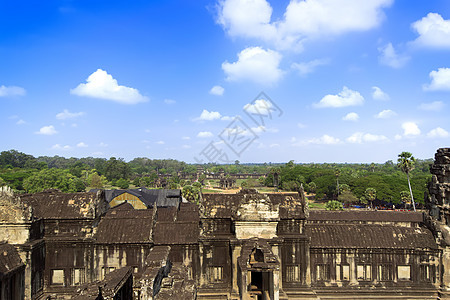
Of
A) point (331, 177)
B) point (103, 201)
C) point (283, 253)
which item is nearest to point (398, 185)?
point (331, 177)

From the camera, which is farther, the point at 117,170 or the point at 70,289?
the point at 117,170

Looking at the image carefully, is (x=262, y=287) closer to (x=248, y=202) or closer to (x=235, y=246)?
(x=235, y=246)

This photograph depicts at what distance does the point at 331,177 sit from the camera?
270 ft

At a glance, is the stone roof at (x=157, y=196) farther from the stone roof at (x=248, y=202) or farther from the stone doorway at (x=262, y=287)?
the stone doorway at (x=262, y=287)

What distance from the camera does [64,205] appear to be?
1548cm

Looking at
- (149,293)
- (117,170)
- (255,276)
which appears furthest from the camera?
(117,170)

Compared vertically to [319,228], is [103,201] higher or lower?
higher

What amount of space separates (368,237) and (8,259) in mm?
18456

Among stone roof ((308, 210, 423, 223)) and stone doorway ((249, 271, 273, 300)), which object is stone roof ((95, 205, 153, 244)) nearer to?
stone doorway ((249, 271, 273, 300))

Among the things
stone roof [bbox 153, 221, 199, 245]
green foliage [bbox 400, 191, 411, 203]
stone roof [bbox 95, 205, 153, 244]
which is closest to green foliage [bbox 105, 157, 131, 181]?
green foliage [bbox 400, 191, 411, 203]

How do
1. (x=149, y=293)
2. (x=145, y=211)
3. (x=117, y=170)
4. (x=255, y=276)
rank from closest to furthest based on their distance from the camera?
(x=149, y=293), (x=255, y=276), (x=145, y=211), (x=117, y=170)

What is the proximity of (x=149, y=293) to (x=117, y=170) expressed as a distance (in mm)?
135533

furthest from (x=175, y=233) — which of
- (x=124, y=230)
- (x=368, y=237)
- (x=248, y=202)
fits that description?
(x=368, y=237)

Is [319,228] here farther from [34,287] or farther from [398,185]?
[398,185]
